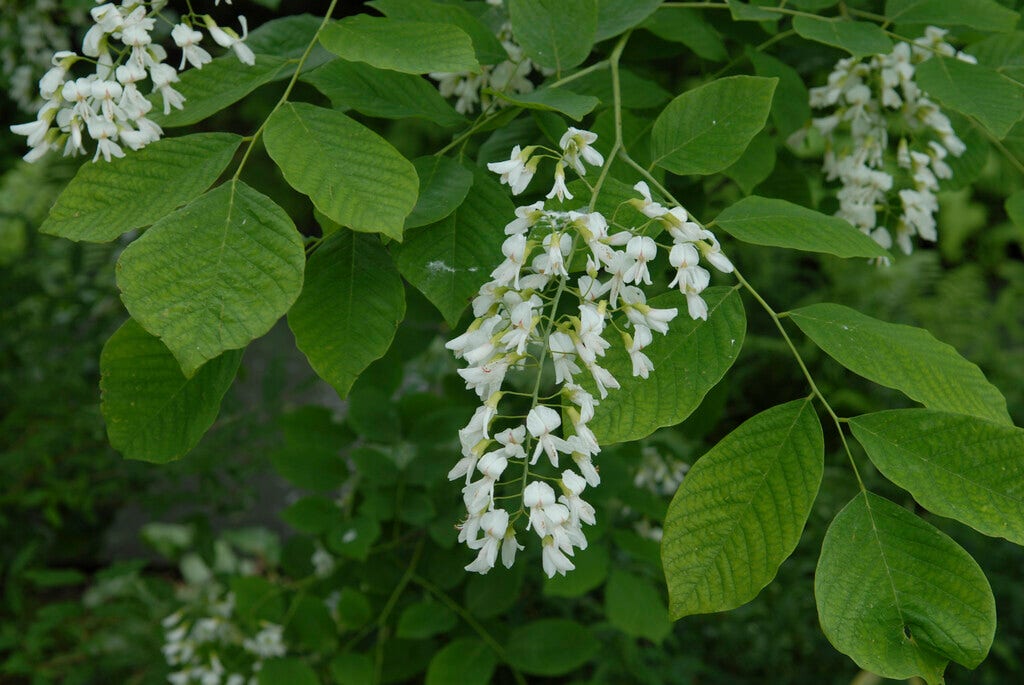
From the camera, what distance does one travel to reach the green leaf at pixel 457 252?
82 centimetres

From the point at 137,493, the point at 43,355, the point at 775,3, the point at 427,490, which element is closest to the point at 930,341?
the point at 775,3

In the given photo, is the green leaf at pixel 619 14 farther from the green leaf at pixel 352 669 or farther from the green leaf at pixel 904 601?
the green leaf at pixel 352 669

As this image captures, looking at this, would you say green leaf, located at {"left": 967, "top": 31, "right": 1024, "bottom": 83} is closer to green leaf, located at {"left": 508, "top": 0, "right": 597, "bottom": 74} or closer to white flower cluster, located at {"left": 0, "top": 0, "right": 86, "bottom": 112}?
green leaf, located at {"left": 508, "top": 0, "right": 597, "bottom": 74}

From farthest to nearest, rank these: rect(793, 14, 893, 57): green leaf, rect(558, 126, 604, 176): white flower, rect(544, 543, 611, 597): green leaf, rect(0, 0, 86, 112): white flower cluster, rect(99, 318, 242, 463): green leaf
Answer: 1. rect(0, 0, 86, 112): white flower cluster
2. rect(544, 543, 611, 597): green leaf
3. rect(793, 14, 893, 57): green leaf
4. rect(99, 318, 242, 463): green leaf
5. rect(558, 126, 604, 176): white flower

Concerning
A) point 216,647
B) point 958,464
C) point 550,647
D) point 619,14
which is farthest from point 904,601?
point 216,647

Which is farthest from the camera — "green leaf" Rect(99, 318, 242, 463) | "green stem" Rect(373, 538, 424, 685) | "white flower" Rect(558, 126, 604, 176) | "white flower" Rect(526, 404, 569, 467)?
"green stem" Rect(373, 538, 424, 685)

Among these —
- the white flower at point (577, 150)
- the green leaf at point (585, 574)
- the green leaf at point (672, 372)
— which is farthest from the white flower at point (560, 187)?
the green leaf at point (585, 574)

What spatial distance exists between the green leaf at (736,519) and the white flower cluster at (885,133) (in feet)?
1.66

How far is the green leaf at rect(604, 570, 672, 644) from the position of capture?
1.51m

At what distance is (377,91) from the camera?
90 centimetres

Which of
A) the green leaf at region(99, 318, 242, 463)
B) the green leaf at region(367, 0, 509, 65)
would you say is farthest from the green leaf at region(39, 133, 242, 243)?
the green leaf at region(367, 0, 509, 65)

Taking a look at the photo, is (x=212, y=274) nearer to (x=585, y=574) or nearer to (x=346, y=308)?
(x=346, y=308)

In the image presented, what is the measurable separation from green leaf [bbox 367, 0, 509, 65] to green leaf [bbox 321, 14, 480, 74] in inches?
2.8

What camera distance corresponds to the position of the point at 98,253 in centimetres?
266
